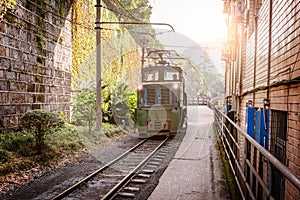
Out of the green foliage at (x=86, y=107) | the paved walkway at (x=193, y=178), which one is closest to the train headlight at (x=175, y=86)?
the green foliage at (x=86, y=107)

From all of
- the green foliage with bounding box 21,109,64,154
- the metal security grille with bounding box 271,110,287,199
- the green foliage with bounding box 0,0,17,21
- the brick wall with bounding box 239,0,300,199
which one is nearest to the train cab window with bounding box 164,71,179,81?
the green foliage with bounding box 21,109,64,154

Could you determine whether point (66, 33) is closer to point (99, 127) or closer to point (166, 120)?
point (99, 127)

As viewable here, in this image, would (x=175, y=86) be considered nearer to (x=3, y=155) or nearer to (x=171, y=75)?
(x=171, y=75)

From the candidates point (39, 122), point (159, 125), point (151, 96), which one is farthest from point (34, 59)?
point (159, 125)

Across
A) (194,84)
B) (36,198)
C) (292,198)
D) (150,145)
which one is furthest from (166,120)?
(194,84)

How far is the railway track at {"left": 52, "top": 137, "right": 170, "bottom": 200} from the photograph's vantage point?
5.91 metres

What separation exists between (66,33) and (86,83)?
134 inches

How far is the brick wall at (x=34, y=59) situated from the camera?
8.99m

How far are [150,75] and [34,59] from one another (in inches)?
267

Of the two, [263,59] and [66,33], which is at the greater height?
[66,33]

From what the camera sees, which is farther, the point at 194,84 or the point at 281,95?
the point at 194,84

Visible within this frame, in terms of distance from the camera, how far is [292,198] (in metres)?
3.48

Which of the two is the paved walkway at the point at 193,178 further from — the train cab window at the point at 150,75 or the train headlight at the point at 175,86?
the train cab window at the point at 150,75

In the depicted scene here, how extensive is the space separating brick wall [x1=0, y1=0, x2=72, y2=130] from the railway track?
12.0 feet
